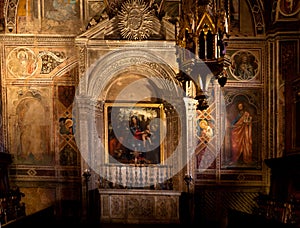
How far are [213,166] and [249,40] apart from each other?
377 centimetres

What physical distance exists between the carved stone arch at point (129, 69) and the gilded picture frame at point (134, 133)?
28.1 inches

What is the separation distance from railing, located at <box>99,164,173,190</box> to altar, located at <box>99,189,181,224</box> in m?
0.39

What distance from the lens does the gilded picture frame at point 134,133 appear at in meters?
13.4

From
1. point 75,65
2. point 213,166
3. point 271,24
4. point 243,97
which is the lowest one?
point 213,166

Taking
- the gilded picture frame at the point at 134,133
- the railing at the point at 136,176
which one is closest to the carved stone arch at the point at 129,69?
the gilded picture frame at the point at 134,133

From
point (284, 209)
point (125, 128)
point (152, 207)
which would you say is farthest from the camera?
point (125, 128)

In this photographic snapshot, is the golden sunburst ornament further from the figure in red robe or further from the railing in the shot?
the railing

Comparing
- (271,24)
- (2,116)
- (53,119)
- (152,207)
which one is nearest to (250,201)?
(152,207)

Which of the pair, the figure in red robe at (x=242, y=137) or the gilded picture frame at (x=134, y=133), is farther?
the gilded picture frame at (x=134, y=133)

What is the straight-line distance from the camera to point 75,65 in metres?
13.3

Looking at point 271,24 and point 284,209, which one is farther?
point 271,24

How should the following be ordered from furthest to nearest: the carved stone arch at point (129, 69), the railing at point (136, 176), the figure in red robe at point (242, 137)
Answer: the figure in red robe at point (242, 137)
the railing at point (136, 176)
the carved stone arch at point (129, 69)

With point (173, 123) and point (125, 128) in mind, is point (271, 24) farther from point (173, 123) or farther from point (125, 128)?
point (125, 128)

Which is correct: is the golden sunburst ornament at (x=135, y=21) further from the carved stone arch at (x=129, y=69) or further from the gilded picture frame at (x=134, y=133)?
the gilded picture frame at (x=134, y=133)
